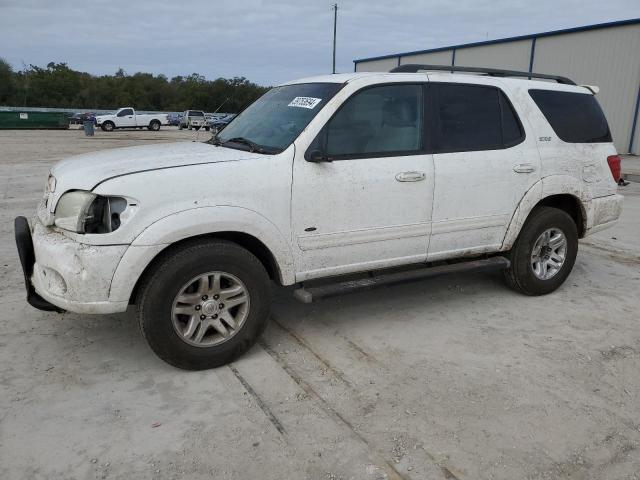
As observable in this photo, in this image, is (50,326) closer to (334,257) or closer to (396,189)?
(334,257)

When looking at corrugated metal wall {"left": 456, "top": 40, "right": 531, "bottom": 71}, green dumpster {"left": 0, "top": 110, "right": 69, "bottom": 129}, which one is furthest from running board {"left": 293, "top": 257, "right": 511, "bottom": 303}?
green dumpster {"left": 0, "top": 110, "right": 69, "bottom": 129}

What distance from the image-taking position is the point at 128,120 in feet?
131

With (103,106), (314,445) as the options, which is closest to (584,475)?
(314,445)

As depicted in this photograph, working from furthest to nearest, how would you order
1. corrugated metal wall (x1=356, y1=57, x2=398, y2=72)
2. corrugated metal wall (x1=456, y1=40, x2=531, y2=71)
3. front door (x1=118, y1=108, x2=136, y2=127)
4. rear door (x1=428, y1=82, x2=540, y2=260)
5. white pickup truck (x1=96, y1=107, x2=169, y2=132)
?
front door (x1=118, y1=108, x2=136, y2=127)
white pickup truck (x1=96, y1=107, x2=169, y2=132)
corrugated metal wall (x1=356, y1=57, x2=398, y2=72)
corrugated metal wall (x1=456, y1=40, x2=531, y2=71)
rear door (x1=428, y1=82, x2=540, y2=260)

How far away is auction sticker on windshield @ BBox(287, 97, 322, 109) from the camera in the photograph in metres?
3.77

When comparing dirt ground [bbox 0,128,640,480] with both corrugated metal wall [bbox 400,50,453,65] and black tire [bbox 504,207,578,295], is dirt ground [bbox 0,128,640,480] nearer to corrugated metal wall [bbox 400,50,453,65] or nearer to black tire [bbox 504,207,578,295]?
black tire [bbox 504,207,578,295]

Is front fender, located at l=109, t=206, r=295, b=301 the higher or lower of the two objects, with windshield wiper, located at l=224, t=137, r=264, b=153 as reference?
lower

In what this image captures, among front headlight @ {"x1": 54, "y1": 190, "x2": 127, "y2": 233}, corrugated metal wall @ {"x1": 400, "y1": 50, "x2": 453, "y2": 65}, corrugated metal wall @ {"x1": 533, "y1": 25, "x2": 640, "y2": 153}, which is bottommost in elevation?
front headlight @ {"x1": 54, "y1": 190, "x2": 127, "y2": 233}

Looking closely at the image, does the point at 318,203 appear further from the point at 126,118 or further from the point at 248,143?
the point at 126,118

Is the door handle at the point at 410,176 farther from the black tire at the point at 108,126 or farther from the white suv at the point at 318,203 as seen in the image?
the black tire at the point at 108,126

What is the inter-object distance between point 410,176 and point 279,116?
1.07 meters

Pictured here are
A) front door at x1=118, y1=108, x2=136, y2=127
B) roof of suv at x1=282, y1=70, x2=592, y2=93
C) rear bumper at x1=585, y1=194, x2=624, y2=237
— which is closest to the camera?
roof of suv at x1=282, y1=70, x2=592, y2=93

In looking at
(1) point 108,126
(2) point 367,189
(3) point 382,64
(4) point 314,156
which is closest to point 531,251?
(2) point 367,189

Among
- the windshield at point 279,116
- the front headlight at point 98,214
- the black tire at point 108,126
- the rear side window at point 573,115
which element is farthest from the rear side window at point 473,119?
the black tire at point 108,126
